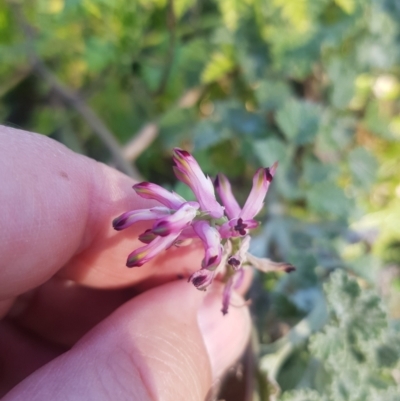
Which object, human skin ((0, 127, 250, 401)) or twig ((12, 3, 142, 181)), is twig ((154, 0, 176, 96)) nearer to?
twig ((12, 3, 142, 181))

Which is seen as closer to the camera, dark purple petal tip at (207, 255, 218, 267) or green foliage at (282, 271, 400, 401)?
dark purple petal tip at (207, 255, 218, 267)

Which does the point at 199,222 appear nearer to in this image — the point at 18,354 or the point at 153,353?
the point at 153,353

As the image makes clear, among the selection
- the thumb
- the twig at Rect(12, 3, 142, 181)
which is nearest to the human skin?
the thumb

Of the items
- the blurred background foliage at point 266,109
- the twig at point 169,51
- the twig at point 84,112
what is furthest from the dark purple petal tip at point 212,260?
the twig at point 169,51

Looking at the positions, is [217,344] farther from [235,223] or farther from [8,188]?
[8,188]

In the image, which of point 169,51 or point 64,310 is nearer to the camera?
point 64,310

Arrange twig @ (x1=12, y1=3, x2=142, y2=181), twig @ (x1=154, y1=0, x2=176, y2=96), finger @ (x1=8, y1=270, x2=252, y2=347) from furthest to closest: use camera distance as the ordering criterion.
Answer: twig @ (x1=12, y1=3, x2=142, y2=181) → twig @ (x1=154, y1=0, x2=176, y2=96) → finger @ (x1=8, y1=270, x2=252, y2=347)

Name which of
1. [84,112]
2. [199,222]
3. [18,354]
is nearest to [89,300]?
[18,354]
